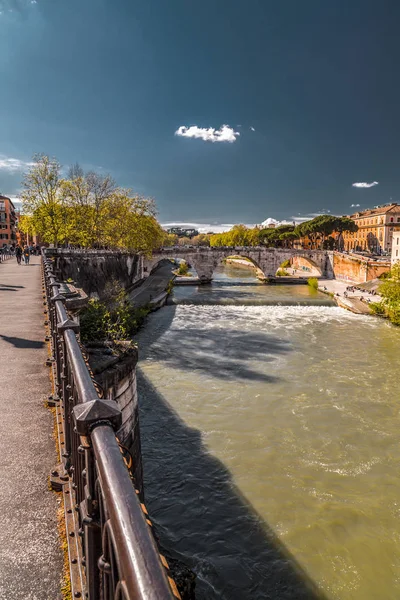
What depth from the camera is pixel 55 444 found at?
4.11 meters

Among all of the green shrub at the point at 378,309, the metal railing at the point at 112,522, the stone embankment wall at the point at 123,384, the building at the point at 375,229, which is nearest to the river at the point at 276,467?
the stone embankment wall at the point at 123,384

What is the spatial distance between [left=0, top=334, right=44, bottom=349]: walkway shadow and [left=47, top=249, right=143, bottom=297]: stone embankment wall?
11.0 metres

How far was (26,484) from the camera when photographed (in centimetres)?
351

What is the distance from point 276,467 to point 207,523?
297 cm

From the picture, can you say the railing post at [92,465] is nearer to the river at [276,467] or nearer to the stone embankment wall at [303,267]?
the river at [276,467]

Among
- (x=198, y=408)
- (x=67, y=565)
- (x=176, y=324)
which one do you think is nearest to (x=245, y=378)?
(x=198, y=408)

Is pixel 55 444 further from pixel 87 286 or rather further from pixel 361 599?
pixel 87 286

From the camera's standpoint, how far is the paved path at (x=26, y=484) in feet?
8.59

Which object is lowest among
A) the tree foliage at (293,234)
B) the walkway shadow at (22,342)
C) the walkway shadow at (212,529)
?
the walkway shadow at (212,529)

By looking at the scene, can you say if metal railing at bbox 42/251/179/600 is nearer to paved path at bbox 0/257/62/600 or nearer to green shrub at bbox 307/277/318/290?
paved path at bbox 0/257/62/600

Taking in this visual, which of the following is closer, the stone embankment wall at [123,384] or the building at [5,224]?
the stone embankment wall at [123,384]

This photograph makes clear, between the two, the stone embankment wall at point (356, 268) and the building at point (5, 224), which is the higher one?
the building at point (5, 224)

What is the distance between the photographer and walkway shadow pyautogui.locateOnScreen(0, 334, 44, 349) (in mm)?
7606

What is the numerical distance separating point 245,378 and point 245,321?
1440 centimetres
